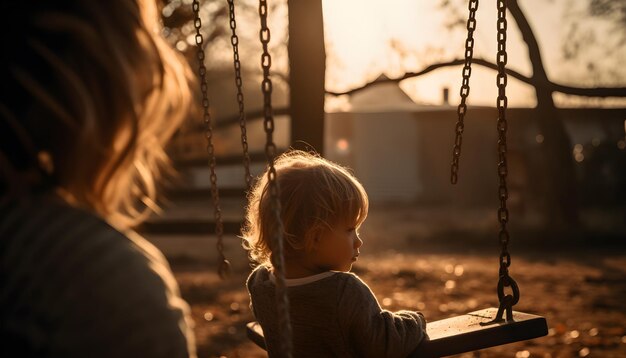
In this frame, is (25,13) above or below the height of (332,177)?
above

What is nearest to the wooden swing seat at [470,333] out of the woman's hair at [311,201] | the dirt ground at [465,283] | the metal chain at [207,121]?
the woman's hair at [311,201]

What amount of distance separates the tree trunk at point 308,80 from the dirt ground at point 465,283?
5.99ft

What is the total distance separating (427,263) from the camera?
1076 cm

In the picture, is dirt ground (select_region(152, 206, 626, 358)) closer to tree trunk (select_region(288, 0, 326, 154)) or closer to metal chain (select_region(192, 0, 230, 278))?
tree trunk (select_region(288, 0, 326, 154))

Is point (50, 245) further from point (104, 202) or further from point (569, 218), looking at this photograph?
point (569, 218)

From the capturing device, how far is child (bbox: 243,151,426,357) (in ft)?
7.16

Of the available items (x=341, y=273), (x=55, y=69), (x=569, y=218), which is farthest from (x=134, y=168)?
(x=569, y=218)

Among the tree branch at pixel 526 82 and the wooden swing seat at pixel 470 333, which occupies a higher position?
the tree branch at pixel 526 82

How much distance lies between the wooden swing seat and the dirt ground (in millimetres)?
3091

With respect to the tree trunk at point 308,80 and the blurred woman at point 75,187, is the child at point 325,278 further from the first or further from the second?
the tree trunk at point 308,80

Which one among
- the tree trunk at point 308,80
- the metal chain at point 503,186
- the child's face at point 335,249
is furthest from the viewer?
the tree trunk at point 308,80

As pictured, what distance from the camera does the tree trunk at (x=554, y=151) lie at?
43.5 feet

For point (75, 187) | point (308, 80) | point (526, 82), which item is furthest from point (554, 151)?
point (75, 187)

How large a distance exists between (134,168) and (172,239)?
13996 millimetres
